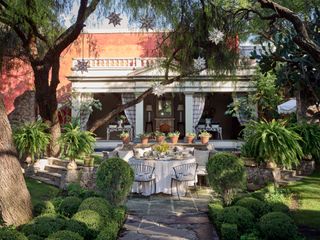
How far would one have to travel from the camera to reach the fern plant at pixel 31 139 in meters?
13.3

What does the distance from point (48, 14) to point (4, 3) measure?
1180 mm

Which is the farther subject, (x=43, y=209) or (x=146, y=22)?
(x=146, y=22)

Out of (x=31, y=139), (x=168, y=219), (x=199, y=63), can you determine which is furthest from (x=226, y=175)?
(x=31, y=139)

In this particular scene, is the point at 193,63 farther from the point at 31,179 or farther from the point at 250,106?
the point at 250,106

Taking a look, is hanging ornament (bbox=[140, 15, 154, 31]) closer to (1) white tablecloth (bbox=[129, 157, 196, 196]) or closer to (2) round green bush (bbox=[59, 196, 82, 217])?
(1) white tablecloth (bbox=[129, 157, 196, 196])

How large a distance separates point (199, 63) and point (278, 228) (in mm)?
6555

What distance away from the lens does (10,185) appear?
265 inches

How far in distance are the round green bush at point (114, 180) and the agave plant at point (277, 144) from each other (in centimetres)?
468

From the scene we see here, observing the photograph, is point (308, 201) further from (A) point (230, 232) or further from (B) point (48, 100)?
(B) point (48, 100)

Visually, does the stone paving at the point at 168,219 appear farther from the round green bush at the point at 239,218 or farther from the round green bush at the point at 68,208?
the round green bush at the point at 68,208

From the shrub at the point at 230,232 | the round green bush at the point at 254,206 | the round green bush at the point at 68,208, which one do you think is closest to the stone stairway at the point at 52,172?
the round green bush at the point at 68,208

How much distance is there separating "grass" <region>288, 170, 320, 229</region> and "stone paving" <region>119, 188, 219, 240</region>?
186 centimetres

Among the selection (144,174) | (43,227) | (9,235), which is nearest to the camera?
(9,235)

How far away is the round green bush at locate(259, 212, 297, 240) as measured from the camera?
6.27m
